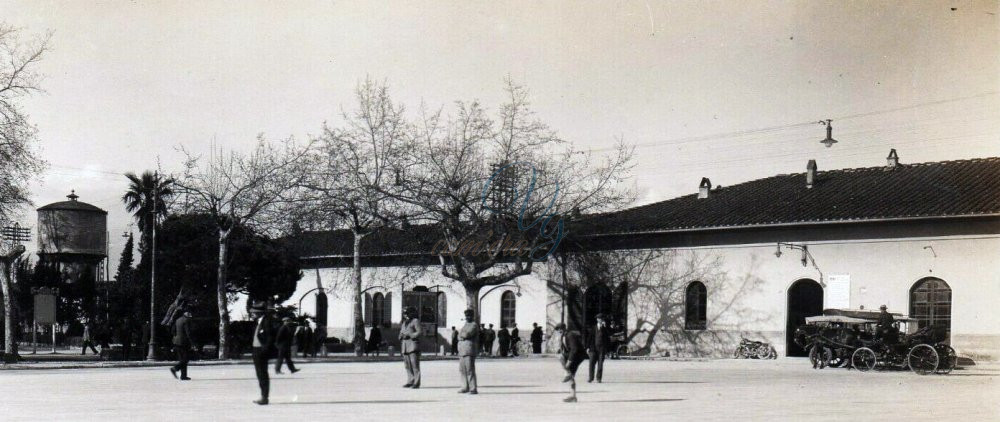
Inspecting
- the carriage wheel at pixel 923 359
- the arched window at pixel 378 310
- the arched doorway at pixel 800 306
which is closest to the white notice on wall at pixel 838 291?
the arched doorway at pixel 800 306

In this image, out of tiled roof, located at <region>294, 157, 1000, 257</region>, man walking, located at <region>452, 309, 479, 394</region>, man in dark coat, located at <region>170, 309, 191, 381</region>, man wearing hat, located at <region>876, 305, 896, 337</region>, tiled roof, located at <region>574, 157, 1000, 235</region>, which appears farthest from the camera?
tiled roof, located at <region>294, 157, 1000, 257</region>

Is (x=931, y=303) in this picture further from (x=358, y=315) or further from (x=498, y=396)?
(x=498, y=396)

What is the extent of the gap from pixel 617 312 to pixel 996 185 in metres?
14.1

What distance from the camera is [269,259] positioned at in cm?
4191

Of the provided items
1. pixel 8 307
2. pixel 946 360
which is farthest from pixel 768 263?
pixel 8 307

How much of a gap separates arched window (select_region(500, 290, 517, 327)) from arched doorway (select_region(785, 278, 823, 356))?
41.6 feet

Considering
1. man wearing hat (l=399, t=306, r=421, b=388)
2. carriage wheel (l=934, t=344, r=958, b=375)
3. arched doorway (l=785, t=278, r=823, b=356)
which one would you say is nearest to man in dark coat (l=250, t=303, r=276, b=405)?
man wearing hat (l=399, t=306, r=421, b=388)

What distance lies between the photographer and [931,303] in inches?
1289

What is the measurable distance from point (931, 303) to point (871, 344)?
16.4 ft

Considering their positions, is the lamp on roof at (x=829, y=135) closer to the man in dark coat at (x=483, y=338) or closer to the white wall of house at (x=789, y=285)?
the white wall of house at (x=789, y=285)

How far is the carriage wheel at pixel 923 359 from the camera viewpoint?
88.7 feet

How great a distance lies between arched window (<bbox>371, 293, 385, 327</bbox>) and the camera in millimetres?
50188

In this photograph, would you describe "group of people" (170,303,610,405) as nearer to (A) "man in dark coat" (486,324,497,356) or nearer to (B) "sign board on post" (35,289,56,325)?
(B) "sign board on post" (35,289,56,325)

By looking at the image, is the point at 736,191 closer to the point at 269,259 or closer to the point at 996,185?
the point at 996,185
